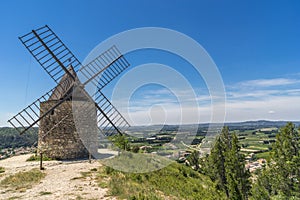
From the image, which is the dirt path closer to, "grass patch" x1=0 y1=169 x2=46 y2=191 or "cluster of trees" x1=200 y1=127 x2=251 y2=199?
"grass patch" x1=0 y1=169 x2=46 y2=191

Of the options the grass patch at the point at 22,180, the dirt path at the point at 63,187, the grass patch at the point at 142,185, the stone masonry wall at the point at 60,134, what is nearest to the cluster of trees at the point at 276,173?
the grass patch at the point at 142,185

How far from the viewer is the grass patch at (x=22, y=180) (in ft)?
30.0

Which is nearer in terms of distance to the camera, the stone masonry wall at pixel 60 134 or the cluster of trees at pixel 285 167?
the stone masonry wall at pixel 60 134

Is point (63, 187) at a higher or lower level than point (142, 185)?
higher

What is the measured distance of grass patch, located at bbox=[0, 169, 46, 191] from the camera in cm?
913

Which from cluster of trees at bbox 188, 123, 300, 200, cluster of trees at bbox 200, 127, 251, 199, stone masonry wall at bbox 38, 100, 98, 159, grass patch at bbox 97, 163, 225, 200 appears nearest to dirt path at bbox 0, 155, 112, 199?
grass patch at bbox 97, 163, 225, 200

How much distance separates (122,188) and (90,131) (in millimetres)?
8094

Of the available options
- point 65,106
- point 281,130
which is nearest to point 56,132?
point 65,106

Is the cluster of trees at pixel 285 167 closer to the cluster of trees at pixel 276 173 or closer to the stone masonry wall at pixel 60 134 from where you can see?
the cluster of trees at pixel 276 173

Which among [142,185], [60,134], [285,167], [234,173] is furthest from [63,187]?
[285,167]

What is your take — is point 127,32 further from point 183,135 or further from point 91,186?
point 91,186

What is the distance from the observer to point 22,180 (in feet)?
32.5

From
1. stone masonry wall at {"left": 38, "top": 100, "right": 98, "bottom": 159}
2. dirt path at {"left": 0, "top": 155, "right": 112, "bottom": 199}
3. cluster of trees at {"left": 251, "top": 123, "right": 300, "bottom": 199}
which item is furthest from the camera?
cluster of trees at {"left": 251, "top": 123, "right": 300, "bottom": 199}

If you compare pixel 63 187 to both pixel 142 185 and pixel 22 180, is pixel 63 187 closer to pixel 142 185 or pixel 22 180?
pixel 22 180
